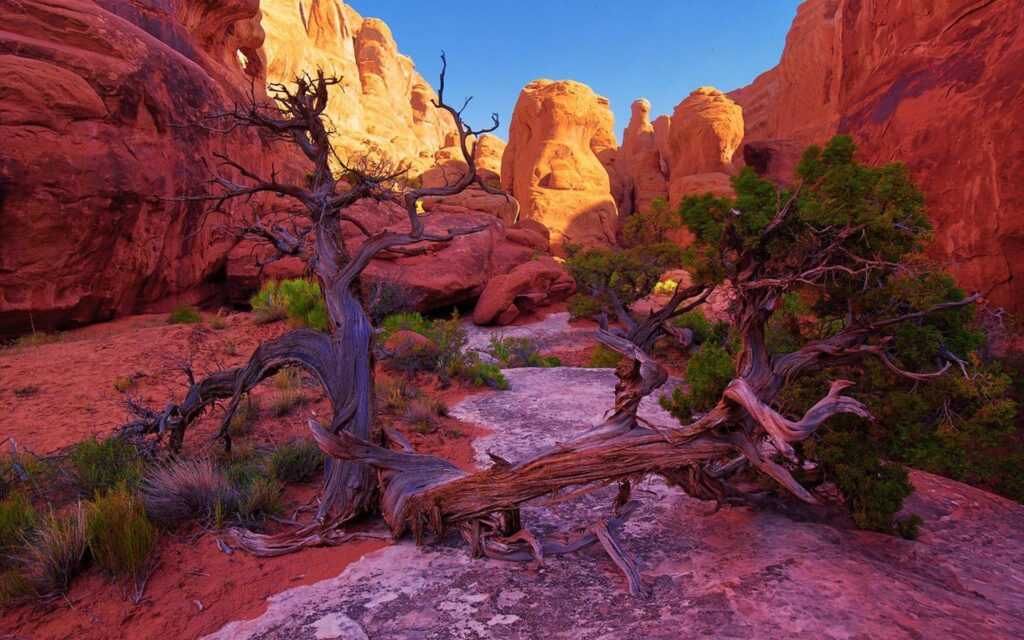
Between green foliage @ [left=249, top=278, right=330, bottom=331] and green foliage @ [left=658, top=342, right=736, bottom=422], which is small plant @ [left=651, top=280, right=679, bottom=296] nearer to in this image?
green foliage @ [left=249, top=278, right=330, bottom=331]

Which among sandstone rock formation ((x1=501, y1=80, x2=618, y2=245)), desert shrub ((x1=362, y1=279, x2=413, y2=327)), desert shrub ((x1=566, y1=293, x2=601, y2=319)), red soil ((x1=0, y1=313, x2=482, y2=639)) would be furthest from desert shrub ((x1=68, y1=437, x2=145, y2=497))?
sandstone rock formation ((x1=501, y1=80, x2=618, y2=245))

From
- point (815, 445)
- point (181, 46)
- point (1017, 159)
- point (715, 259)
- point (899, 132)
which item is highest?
point (181, 46)

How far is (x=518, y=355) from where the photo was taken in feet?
37.1

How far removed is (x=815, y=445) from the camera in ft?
11.4

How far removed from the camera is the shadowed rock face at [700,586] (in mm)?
2289

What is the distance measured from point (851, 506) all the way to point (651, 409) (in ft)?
10.8

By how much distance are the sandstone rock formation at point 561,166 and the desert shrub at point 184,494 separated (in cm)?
2777

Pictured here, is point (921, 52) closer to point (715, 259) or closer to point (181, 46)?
point (715, 259)

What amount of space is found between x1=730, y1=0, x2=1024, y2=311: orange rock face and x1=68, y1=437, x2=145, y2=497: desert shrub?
12201 millimetres

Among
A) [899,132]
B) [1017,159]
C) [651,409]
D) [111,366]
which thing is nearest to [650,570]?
[651,409]

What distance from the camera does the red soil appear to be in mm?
2980

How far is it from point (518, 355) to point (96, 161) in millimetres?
10345

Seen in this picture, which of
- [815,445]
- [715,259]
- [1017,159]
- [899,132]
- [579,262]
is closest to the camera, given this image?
[815,445]

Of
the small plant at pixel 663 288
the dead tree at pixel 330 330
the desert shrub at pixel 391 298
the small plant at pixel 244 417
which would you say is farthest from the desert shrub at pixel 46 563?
the small plant at pixel 663 288
